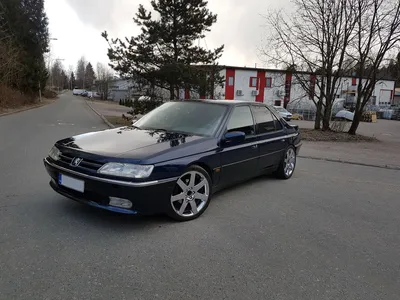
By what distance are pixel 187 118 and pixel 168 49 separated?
1106cm

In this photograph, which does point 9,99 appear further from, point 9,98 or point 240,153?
point 240,153

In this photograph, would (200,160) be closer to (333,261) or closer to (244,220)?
(244,220)

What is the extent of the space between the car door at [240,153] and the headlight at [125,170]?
1.36m

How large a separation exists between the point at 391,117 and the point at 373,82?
31.1 metres

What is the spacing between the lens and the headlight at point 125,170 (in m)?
3.43

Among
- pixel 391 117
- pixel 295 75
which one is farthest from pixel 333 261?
pixel 391 117

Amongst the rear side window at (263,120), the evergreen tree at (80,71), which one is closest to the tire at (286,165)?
the rear side window at (263,120)

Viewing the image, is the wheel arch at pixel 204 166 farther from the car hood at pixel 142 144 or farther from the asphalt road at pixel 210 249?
the asphalt road at pixel 210 249

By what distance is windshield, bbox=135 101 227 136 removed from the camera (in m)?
4.65

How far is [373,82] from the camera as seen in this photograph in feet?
49.0

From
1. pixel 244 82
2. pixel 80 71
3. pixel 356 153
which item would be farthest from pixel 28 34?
pixel 80 71

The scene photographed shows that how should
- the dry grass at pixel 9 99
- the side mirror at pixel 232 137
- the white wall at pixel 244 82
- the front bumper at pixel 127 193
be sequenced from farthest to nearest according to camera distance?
the white wall at pixel 244 82
the dry grass at pixel 9 99
the side mirror at pixel 232 137
the front bumper at pixel 127 193

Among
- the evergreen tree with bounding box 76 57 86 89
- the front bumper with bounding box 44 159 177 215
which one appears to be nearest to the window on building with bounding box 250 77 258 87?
the front bumper with bounding box 44 159 177 215

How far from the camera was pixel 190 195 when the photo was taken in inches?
158
